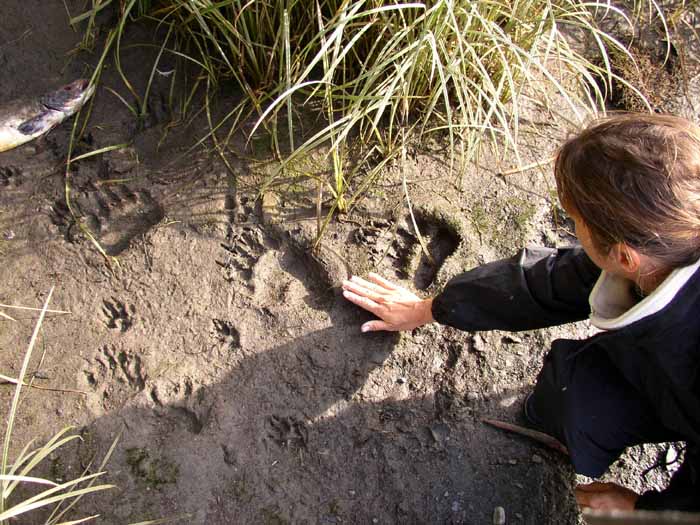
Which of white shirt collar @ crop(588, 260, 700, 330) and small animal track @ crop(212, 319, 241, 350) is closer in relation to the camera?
white shirt collar @ crop(588, 260, 700, 330)

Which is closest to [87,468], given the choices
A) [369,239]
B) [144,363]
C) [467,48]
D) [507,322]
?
[144,363]

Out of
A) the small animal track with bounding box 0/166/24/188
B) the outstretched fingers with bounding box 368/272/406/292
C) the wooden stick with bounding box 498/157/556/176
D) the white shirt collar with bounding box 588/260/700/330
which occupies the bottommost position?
the outstretched fingers with bounding box 368/272/406/292

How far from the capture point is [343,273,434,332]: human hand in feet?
5.55

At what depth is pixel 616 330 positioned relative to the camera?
1.27m

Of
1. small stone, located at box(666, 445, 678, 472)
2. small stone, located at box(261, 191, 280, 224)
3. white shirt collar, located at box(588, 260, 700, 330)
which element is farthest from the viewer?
small stone, located at box(261, 191, 280, 224)

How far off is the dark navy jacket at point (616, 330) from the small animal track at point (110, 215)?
931mm

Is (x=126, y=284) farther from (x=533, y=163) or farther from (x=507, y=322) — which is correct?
(x=533, y=163)

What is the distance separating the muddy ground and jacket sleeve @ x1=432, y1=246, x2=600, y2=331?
208mm

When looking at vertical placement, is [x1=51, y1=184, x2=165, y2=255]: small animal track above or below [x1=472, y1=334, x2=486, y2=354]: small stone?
above

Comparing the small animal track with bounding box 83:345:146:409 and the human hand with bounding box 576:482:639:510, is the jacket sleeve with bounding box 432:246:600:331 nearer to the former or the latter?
the human hand with bounding box 576:482:639:510

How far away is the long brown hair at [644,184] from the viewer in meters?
1.09

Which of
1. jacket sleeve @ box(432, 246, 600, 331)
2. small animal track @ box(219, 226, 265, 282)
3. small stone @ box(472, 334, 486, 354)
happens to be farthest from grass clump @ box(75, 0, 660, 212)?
small stone @ box(472, 334, 486, 354)

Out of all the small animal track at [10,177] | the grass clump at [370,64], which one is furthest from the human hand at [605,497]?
the small animal track at [10,177]

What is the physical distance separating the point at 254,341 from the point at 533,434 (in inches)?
31.0
